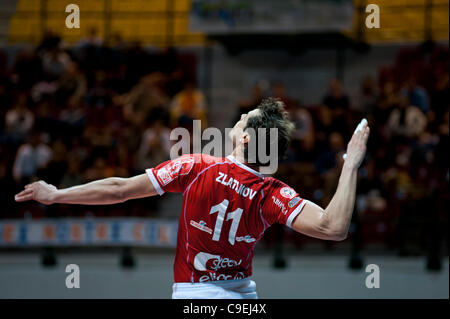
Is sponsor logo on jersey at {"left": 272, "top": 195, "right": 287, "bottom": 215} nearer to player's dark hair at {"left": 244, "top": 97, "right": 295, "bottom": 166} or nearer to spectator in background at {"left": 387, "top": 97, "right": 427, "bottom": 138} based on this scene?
player's dark hair at {"left": 244, "top": 97, "right": 295, "bottom": 166}

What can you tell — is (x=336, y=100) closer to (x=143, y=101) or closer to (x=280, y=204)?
(x=143, y=101)

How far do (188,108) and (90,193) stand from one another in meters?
8.72

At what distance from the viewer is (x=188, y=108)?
11844 mm

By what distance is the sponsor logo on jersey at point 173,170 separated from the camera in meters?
3.38

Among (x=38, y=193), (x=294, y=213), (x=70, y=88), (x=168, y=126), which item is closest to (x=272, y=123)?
(x=294, y=213)

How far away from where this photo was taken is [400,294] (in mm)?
7836

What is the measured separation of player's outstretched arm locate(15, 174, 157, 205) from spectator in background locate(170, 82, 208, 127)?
8.09m

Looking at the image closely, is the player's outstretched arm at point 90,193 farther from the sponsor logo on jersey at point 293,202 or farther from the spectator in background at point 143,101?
the spectator in background at point 143,101

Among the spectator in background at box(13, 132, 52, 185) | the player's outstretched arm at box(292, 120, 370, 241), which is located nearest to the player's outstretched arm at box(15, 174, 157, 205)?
the player's outstretched arm at box(292, 120, 370, 241)

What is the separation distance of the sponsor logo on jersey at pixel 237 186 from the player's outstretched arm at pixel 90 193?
1.59 ft

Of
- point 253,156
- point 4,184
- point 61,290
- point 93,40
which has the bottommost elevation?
point 61,290

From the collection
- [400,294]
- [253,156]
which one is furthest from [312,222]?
[400,294]
